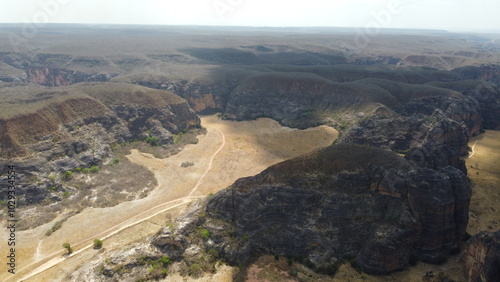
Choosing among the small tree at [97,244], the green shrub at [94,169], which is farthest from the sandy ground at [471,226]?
the green shrub at [94,169]

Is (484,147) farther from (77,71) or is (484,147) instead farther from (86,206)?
(77,71)

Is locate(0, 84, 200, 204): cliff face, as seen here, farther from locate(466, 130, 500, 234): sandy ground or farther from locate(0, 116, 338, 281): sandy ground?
locate(466, 130, 500, 234): sandy ground

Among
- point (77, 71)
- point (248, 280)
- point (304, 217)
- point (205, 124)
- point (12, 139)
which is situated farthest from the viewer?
point (77, 71)

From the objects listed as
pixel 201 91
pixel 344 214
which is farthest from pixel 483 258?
pixel 201 91

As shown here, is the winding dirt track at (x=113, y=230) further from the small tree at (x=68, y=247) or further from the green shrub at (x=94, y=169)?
the green shrub at (x=94, y=169)

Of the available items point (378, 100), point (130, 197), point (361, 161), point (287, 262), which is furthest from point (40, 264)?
point (378, 100)
